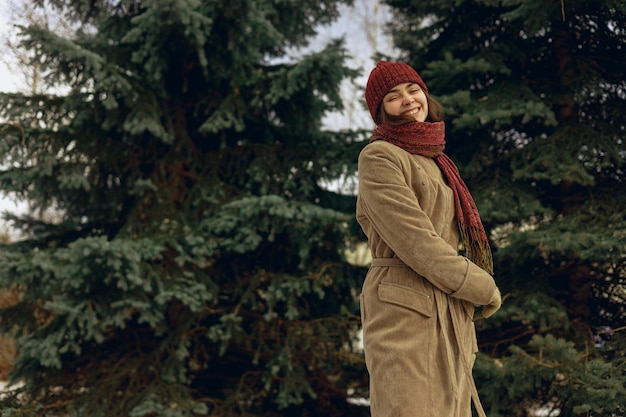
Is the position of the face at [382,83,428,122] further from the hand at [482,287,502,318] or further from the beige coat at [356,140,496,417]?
the hand at [482,287,502,318]

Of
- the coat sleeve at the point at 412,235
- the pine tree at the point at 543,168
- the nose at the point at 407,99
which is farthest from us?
the pine tree at the point at 543,168

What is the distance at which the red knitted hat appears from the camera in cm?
218

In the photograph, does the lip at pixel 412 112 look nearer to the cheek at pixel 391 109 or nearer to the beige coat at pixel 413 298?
the cheek at pixel 391 109

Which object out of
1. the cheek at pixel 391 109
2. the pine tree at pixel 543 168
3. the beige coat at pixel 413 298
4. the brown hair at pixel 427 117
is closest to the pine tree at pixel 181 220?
the pine tree at pixel 543 168

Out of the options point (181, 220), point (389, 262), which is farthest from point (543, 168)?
point (181, 220)

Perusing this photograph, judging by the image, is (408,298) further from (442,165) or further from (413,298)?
(442,165)

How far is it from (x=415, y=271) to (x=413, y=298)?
0.32 ft

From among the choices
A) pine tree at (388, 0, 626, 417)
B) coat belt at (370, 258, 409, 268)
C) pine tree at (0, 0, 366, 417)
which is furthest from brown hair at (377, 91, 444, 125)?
pine tree at (0, 0, 366, 417)

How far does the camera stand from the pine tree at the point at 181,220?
14.9 feet

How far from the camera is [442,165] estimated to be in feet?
7.38

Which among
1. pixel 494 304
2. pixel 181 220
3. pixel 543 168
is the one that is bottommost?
pixel 494 304

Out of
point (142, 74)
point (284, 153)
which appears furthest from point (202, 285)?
point (142, 74)

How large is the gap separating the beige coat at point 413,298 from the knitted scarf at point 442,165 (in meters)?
0.07

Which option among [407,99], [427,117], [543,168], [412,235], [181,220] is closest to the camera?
[412,235]
